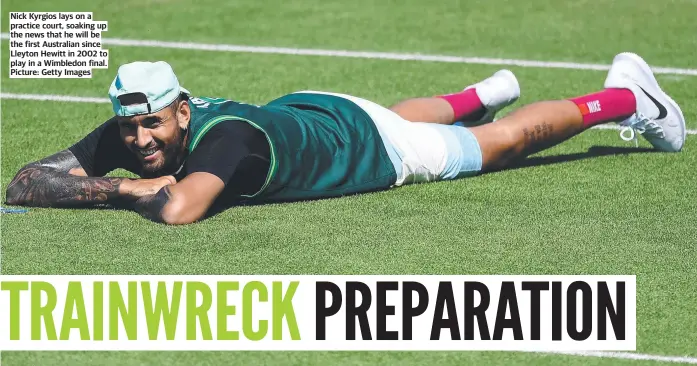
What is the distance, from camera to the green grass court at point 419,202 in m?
7.80

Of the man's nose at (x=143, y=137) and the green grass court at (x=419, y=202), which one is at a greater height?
the man's nose at (x=143, y=137)

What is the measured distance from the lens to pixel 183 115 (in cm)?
886

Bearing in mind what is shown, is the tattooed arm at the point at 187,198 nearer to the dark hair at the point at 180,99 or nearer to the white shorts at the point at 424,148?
the dark hair at the point at 180,99

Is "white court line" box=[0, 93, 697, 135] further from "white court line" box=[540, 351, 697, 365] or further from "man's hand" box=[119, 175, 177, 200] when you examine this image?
"white court line" box=[540, 351, 697, 365]

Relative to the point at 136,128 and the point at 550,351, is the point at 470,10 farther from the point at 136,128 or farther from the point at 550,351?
the point at 550,351

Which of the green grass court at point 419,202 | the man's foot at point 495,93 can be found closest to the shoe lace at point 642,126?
the green grass court at point 419,202

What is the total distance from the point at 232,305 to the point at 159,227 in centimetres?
148

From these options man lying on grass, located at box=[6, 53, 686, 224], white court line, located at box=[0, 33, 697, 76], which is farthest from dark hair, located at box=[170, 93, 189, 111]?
white court line, located at box=[0, 33, 697, 76]

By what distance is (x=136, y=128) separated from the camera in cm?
871

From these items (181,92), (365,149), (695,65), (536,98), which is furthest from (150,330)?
(695,65)

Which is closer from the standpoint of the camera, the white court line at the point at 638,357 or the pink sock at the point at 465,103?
the white court line at the point at 638,357

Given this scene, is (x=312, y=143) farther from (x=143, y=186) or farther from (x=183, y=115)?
(x=143, y=186)

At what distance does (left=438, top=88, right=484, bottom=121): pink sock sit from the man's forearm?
9.09ft

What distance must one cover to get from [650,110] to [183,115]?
362cm
